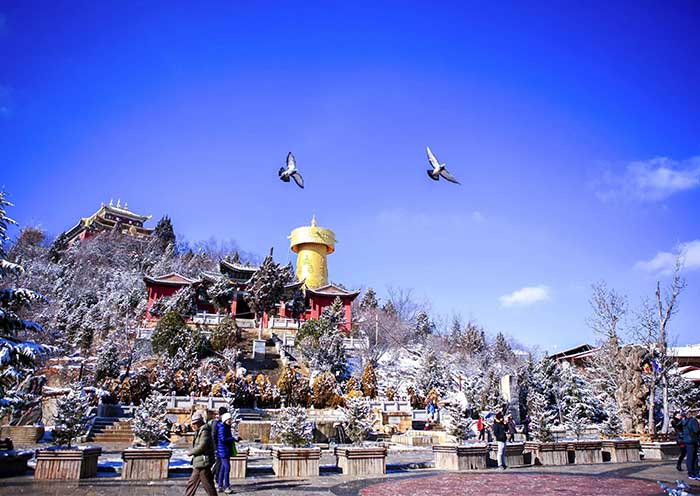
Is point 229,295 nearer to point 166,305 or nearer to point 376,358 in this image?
point 166,305

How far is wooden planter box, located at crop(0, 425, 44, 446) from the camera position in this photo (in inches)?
572

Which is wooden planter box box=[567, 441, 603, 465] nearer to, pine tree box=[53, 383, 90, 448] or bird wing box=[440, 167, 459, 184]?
bird wing box=[440, 167, 459, 184]

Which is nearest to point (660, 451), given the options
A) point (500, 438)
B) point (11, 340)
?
point (500, 438)

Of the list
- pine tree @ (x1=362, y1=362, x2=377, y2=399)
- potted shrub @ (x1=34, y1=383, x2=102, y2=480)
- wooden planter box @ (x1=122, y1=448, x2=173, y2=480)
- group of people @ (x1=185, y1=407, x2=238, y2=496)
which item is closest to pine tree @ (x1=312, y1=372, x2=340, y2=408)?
pine tree @ (x1=362, y1=362, x2=377, y2=399)

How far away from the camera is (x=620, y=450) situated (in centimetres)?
1356

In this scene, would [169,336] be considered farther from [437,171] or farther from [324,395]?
[437,171]

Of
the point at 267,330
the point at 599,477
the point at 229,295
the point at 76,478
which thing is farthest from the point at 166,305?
the point at 599,477

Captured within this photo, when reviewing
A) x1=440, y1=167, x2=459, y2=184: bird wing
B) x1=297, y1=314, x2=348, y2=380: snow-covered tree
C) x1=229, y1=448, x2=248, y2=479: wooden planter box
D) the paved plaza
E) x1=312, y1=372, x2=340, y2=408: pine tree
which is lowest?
the paved plaza

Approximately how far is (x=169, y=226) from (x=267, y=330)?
3852 cm

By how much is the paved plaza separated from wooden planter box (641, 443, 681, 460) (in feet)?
12.5

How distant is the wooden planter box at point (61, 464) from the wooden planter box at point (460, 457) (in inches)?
291

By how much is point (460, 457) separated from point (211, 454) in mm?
6612

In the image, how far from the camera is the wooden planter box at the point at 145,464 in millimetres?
9266

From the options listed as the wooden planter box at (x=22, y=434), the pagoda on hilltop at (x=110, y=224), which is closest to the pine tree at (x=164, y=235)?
the pagoda on hilltop at (x=110, y=224)
